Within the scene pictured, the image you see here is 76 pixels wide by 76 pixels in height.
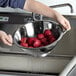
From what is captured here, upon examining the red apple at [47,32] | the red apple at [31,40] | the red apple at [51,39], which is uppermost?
the red apple at [47,32]

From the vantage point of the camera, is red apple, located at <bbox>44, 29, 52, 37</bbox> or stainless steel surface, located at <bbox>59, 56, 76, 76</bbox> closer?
stainless steel surface, located at <bbox>59, 56, 76, 76</bbox>

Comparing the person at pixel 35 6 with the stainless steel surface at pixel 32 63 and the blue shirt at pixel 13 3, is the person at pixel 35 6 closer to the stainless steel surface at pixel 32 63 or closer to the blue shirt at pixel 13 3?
the blue shirt at pixel 13 3

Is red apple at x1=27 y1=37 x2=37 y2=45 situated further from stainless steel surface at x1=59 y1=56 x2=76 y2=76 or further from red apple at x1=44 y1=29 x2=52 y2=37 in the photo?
stainless steel surface at x1=59 y1=56 x2=76 y2=76

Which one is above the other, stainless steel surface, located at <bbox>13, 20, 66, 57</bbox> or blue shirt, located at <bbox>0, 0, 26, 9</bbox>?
blue shirt, located at <bbox>0, 0, 26, 9</bbox>

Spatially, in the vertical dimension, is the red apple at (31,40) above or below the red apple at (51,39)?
below

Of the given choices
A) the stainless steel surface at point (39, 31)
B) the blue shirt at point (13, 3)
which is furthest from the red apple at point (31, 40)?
the blue shirt at point (13, 3)

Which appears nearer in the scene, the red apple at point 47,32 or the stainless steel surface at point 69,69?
the stainless steel surface at point 69,69

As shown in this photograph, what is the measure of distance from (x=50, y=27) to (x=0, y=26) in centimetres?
29

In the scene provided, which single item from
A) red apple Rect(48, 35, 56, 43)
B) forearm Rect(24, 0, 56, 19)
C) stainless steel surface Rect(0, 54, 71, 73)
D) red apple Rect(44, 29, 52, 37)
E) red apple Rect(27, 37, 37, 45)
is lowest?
stainless steel surface Rect(0, 54, 71, 73)

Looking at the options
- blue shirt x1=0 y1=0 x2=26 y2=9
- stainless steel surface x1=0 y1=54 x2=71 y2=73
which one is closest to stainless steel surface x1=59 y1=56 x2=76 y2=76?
stainless steel surface x1=0 y1=54 x2=71 y2=73

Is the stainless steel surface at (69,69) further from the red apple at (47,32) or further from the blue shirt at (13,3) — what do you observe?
the blue shirt at (13,3)

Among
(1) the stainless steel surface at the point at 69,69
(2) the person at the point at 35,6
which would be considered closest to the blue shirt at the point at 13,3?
(2) the person at the point at 35,6

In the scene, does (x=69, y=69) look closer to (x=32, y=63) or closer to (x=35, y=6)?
(x=32, y=63)

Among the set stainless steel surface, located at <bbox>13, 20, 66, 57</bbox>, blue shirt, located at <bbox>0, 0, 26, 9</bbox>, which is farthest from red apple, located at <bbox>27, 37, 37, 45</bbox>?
blue shirt, located at <bbox>0, 0, 26, 9</bbox>
